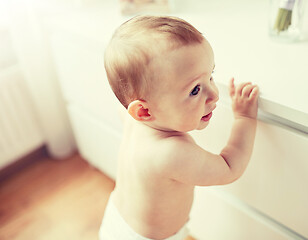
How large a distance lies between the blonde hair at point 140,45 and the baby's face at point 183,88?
0.6 inches

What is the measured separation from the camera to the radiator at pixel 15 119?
4.55ft

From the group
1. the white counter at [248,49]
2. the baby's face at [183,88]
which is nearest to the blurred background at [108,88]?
the white counter at [248,49]

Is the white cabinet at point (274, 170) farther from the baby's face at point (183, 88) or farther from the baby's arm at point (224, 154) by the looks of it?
the baby's face at point (183, 88)

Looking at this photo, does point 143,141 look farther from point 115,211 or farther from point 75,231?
point 75,231

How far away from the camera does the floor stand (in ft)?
4.48

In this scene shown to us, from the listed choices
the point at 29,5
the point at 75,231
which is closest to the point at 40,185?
the point at 75,231

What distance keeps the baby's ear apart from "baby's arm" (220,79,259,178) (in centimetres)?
18

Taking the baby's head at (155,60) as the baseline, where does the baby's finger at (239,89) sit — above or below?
below

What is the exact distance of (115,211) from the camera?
35.0 inches

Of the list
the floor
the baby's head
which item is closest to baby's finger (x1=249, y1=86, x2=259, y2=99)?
the baby's head

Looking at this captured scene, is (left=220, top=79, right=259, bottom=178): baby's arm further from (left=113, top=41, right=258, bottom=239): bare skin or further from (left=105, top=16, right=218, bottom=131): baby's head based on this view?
(left=105, top=16, right=218, bottom=131): baby's head

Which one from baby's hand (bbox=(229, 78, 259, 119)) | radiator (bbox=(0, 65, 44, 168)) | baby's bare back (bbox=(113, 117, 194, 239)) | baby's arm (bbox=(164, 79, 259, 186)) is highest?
baby's hand (bbox=(229, 78, 259, 119))

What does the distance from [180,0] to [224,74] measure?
1.59 feet

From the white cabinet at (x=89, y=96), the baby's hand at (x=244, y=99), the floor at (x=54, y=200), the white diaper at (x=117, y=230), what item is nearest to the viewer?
the baby's hand at (x=244, y=99)
